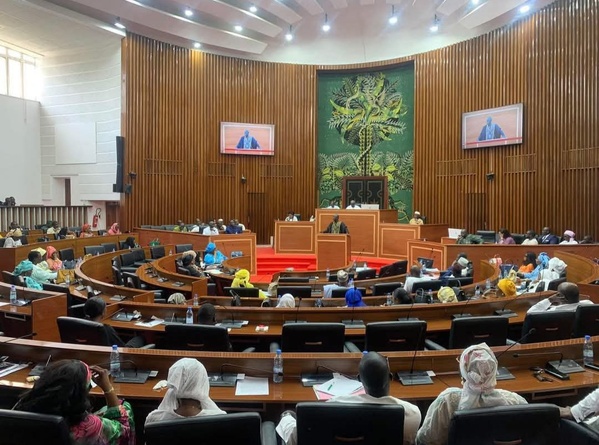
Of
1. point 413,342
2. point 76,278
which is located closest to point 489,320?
point 413,342

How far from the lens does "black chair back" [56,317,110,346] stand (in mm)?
3811

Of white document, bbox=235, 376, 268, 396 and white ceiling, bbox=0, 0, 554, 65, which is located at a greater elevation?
white ceiling, bbox=0, 0, 554, 65

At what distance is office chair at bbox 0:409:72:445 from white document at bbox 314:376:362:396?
154 centimetres

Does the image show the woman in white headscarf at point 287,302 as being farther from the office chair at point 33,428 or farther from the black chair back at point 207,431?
the office chair at point 33,428

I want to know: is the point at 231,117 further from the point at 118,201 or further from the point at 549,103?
the point at 549,103

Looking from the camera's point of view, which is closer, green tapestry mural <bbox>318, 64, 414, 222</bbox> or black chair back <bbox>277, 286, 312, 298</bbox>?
black chair back <bbox>277, 286, 312, 298</bbox>

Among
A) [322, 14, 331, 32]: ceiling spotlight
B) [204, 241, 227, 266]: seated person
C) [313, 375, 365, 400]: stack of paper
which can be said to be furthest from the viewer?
[322, 14, 331, 32]: ceiling spotlight

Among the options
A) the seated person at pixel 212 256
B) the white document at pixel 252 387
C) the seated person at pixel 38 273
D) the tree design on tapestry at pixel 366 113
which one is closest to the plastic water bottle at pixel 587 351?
the white document at pixel 252 387

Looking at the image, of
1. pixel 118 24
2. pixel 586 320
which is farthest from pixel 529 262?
pixel 118 24

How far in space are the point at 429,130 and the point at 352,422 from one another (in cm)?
1516

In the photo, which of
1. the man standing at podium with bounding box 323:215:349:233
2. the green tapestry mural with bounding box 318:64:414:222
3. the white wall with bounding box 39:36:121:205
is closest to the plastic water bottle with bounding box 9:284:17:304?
the man standing at podium with bounding box 323:215:349:233

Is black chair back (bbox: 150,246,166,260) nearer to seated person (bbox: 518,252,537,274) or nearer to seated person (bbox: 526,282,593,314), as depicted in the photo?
seated person (bbox: 518,252,537,274)

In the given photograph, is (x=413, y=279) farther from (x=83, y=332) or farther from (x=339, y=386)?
(x=83, y=332)

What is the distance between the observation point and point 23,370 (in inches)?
128
